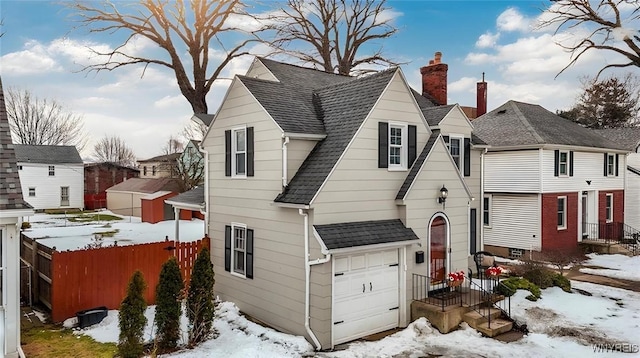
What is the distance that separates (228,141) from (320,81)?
17.5 feet

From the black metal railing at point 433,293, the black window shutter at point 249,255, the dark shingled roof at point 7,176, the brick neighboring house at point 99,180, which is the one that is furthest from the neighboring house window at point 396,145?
the brick neighboring house at point 99,180

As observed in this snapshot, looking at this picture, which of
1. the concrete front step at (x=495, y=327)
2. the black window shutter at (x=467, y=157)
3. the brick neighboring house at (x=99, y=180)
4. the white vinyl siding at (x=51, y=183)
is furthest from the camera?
the brick neighboring house at (x=99, y=180)

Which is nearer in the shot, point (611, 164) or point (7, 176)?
point (7, 176)

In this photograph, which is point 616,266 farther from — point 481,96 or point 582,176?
point 481,96

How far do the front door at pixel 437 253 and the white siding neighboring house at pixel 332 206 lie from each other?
0.10ft

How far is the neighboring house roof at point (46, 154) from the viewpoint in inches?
1576

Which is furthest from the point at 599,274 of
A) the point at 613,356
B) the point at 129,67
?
the point at 129,67

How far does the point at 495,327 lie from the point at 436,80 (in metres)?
11.6

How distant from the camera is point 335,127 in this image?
11000mm

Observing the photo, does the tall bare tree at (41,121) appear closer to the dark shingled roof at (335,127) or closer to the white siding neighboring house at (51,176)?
the white siding neighboring house at (51,176)

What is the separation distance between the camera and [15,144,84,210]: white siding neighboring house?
1572 inches

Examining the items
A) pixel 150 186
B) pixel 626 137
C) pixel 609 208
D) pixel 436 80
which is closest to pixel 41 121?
pixel 150 186

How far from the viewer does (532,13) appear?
24781mm

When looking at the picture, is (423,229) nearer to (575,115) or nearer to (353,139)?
(353,139)
